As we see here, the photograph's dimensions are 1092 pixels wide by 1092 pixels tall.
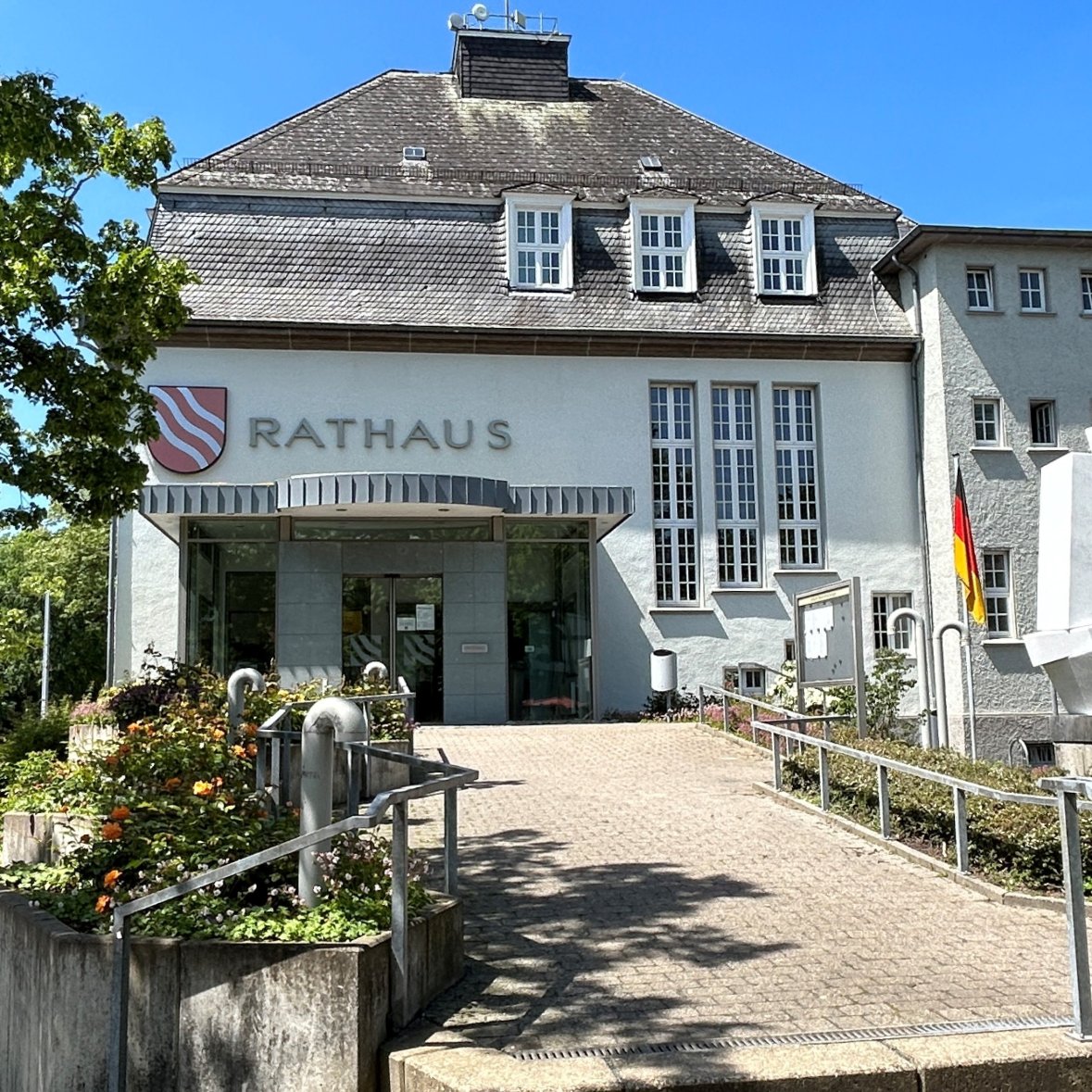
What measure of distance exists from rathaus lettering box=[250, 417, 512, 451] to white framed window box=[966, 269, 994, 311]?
9.55 m

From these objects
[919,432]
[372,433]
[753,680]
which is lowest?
[753,680]

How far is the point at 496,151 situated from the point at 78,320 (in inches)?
654

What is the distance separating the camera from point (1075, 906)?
527 cm

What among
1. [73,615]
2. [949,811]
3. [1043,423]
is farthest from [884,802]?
[73,615]

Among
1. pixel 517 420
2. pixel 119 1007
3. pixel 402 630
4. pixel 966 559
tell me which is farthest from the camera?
pixel 517 420

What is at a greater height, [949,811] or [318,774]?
[318,774]

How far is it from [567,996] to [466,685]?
16.1 m

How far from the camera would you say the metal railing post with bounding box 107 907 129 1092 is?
535cm

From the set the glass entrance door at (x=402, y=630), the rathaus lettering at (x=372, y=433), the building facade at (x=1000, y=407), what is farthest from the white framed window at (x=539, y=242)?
the glass entrance door at (x=402, y=630)

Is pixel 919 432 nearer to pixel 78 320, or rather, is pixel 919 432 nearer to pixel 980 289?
pixel 980 289

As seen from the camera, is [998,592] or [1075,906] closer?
[1075,906]

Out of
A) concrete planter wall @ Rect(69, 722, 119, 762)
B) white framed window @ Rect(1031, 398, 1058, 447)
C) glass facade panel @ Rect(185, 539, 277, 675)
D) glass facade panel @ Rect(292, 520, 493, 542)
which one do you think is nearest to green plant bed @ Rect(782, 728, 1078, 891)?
concrete planter wall @ Rect(69, 722, 119, 762)

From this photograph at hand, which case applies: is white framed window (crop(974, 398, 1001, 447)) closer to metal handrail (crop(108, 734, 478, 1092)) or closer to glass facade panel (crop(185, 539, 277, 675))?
Result: glass facade panel (crop(185, 539, 277, 675))

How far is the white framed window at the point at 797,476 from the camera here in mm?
24281
